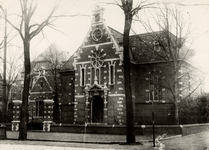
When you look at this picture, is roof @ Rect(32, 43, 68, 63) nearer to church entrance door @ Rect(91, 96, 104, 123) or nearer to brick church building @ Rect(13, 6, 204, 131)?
brick church building @ Rect(13, 6, 204, 131)

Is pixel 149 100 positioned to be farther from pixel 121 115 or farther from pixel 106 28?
pixel 106 28

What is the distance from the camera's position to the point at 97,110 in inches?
1328

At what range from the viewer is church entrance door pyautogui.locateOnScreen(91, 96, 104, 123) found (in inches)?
1323

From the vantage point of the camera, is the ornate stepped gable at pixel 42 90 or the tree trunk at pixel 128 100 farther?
the ornate stepped gable at pixel 42 90

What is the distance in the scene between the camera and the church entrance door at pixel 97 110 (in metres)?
33.6

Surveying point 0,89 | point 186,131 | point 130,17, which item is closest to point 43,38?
point 130,17

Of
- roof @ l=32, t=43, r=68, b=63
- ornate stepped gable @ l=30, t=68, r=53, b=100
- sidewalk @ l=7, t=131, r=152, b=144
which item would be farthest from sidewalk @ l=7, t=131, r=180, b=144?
roof @ l=32, t=43, r=68, b=63

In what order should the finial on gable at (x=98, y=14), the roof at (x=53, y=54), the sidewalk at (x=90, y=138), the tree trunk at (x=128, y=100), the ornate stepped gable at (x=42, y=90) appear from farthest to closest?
the roof at (x=53, y=54) → the ornate stepped gable at (x=42, y=90) → the finial on gable at (x=98, y=14) → the sidewalk at (x=90, y=138) → the tree trunk at (x=128, y=100)

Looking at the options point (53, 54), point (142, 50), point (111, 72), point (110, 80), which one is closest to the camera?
point (110, 80)

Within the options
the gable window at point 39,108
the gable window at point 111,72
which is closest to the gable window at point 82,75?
the gable window at point 111,72

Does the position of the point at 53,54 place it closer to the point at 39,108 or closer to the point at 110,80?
the point at 39,108

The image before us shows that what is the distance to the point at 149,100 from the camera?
1315 inches

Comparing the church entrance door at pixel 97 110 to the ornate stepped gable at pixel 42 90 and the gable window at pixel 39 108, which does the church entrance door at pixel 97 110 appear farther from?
the gable window at pixel 39 108

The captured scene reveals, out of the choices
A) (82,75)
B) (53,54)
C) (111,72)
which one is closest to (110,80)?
(111,72)
